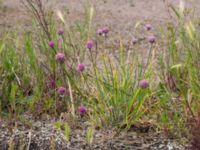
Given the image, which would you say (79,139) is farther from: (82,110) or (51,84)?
(51,84)

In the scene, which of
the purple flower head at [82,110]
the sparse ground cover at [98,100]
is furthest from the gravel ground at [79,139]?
the purple flower head at [82,110]

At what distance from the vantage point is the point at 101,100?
8.29 ft

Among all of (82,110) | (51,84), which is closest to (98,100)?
(82,110)

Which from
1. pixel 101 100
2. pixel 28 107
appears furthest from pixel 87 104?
pixel 28 107

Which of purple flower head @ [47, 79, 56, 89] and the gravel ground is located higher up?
purple flower head @ [47, 79, 56, 89]

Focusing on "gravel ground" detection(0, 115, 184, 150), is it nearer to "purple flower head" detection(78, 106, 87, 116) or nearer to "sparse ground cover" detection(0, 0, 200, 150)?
"sparse ground cover" detection(0, 0, 200, 150)

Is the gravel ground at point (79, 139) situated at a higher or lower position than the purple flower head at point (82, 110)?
lower

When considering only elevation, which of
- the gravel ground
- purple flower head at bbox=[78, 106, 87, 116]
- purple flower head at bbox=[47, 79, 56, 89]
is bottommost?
the gravel ground

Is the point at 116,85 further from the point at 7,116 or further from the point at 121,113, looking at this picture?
the point at 7,116

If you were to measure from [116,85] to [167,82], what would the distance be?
0.45 meters

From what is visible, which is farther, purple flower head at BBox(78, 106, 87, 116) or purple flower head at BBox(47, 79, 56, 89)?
purple flower head at BBox(47, 79, 56, 89)

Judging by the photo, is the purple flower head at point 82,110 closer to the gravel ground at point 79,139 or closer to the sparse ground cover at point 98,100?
the sparse ground cover at point 98,100

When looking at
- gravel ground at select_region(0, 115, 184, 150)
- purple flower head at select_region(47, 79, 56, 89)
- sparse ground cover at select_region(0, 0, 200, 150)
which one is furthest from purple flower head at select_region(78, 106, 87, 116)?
purple flower head at select_region(47, 79, 56, 89)

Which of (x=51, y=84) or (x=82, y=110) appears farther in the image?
(x=51, y=84)
